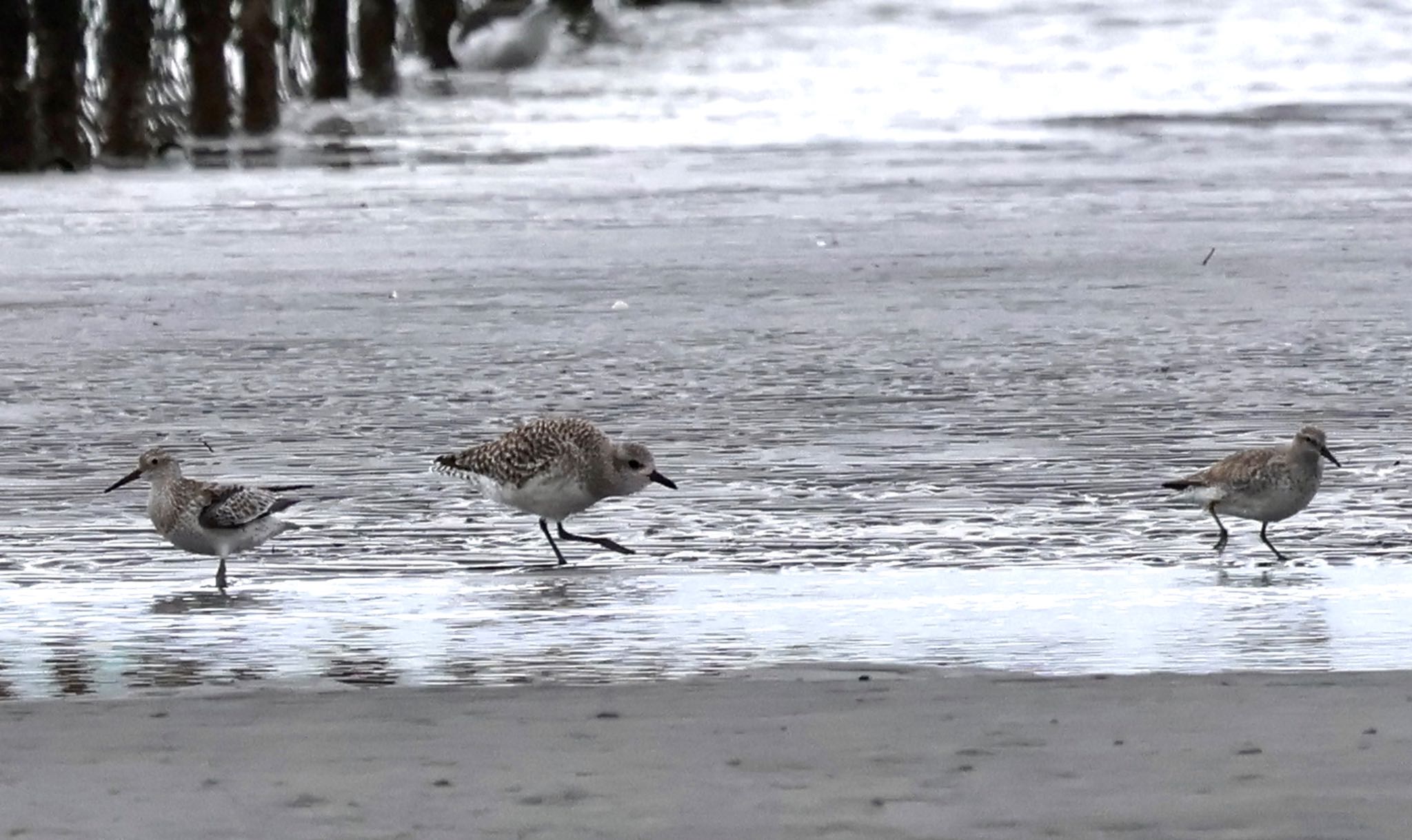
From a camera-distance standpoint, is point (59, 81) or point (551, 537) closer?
point (551, 537)

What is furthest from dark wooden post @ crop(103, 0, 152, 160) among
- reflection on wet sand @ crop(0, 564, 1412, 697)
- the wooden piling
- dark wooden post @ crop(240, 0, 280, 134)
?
reflection on wet sand @ crop(0, 564, 1412, 697)

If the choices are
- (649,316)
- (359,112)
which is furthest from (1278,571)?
(359,112)

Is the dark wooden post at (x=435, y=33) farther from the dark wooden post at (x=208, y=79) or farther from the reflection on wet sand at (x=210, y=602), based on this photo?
the reflection on wet sand at (x=210, y=602)

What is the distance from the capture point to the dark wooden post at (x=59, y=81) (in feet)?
98.1

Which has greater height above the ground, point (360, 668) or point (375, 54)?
point (360, 668)

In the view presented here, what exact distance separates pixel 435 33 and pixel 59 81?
55.2ft

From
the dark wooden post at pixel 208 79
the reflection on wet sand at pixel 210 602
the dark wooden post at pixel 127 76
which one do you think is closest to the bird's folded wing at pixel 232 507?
the reflection on wet sand at pixel 210 602

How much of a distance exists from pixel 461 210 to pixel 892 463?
40.7 feet

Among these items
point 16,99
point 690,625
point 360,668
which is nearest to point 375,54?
point 16,99

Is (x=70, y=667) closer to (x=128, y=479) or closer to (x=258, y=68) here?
(x=128, y=479)

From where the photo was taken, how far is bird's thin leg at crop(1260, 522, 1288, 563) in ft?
30.1

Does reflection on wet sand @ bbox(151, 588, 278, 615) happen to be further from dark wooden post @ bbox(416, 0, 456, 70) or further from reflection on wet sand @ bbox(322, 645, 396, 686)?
dark wooden post @ bbox(416, 0, 456, 70)

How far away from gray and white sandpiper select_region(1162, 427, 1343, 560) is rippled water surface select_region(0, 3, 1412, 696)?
0.15 meters

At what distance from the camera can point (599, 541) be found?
9.51 metres
